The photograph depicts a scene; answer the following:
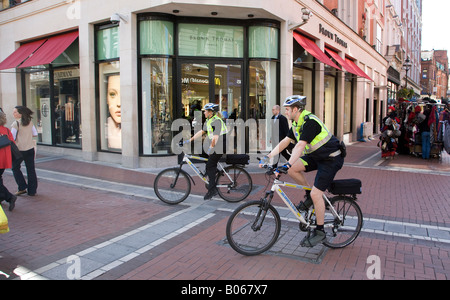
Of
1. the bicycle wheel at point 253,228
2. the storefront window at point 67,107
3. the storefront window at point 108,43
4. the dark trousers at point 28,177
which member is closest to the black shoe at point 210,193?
the bicycle wheel at point 253,228

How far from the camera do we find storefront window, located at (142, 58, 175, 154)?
10.8 m

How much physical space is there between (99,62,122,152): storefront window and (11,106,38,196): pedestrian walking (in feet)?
13.8

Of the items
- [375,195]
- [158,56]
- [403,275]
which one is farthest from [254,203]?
[158,56]

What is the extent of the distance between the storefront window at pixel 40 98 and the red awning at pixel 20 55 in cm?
72

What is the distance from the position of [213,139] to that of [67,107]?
29.8ft

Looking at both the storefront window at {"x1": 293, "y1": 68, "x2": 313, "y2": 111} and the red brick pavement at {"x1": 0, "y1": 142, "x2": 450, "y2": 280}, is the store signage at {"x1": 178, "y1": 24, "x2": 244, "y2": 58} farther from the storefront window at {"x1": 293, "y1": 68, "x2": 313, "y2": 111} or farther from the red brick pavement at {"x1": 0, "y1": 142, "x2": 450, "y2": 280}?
the red brick pavement at {"x1": 0, "y1": 142, "x2": 450, "y2": 280}

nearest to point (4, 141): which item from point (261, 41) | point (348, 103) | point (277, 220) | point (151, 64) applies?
point (277, 220)

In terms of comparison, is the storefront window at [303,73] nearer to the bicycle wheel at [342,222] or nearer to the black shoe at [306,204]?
the bicycle wheel at [342,222]

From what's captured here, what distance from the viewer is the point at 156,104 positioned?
35.7 feet

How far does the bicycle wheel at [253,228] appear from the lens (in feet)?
14.2

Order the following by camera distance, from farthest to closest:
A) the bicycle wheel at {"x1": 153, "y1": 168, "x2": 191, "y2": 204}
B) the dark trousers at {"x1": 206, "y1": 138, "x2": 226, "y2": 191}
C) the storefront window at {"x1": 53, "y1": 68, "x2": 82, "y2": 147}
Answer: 1. the storefront window at {"x1": 53, "y1": 68, "x2": 82, "y2": 147}
2. the dark trousers at {"x1": 206, "y1": 138, "x2": 226, "y2": 191}
3. the bicycle wheel at {"x1": 153, "y1": 168, "x2": 191, "y2": 204}

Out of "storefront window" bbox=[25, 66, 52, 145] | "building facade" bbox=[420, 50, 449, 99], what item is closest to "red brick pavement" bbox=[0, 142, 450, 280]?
"storefront window" bbox=[25, 66, 52, 145]

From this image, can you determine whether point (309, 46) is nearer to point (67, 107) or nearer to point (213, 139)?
point (213, 139)
